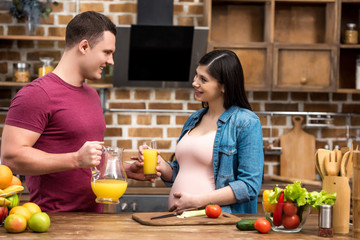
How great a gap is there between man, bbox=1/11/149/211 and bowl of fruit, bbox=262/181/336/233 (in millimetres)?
666

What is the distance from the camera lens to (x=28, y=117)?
2064 mm

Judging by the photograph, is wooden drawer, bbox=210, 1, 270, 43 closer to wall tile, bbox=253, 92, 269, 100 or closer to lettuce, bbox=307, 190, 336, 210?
wall tile, bbox=253, 92, 269, 100

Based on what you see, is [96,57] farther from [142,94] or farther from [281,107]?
[281,107]

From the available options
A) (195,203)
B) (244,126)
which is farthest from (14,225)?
(244,126)

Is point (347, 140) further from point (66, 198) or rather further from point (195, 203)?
point (66, 198)

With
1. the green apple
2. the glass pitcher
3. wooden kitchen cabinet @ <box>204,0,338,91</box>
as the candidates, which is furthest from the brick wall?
the green apple

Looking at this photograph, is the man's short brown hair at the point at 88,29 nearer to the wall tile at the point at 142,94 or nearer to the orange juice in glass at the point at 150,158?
the orange juice in glass at the point at 150,158

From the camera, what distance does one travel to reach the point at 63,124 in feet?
7.09

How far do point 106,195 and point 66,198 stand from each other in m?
0.30

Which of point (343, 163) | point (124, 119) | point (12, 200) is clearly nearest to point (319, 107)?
point (124, 119)

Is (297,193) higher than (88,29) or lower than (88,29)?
lower

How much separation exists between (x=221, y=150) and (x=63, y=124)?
0.68 m

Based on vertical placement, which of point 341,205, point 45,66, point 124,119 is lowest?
point 341,205

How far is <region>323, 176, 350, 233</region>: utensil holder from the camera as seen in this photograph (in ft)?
5.97
